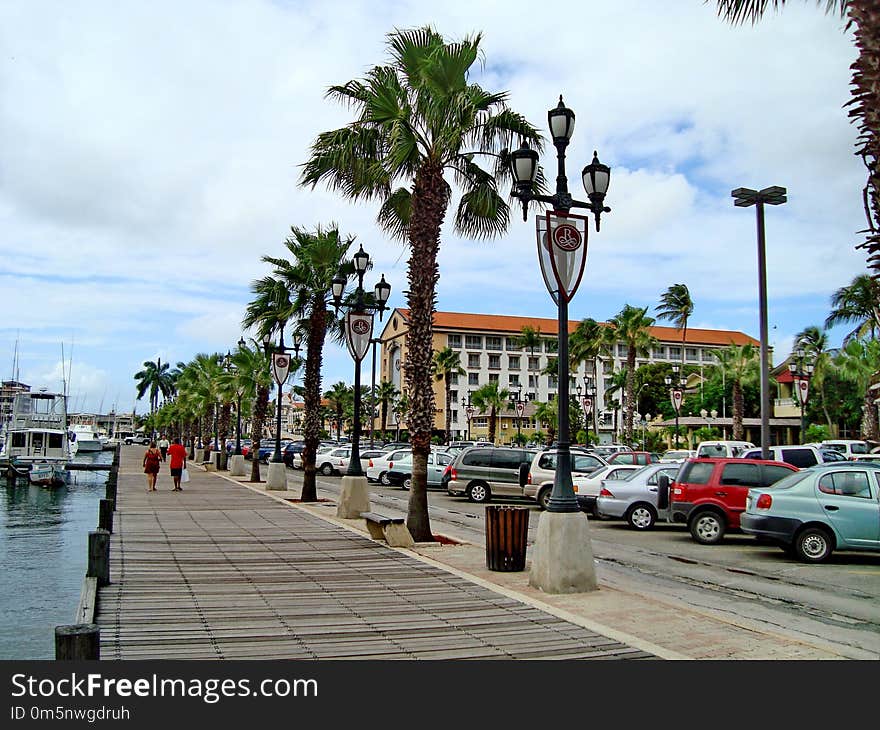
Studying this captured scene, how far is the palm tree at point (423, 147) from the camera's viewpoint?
13672mm

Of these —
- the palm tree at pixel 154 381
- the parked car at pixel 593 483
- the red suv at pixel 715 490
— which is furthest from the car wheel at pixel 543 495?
the palm tree at pixel 154 381

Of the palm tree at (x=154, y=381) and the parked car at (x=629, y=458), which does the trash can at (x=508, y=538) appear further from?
the palm tree at (x=154, y=381)

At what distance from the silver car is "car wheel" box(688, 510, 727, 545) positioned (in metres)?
2.27

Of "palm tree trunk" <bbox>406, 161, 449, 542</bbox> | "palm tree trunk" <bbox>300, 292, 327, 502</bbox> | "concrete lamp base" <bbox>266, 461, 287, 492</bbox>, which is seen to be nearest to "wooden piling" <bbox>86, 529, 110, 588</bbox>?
"palm tree trunk" <bbox>406, 161, 449, 542</bbox>

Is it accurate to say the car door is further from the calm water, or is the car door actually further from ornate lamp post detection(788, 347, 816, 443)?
ornate lamp post detection(788, 347, 816, 443)

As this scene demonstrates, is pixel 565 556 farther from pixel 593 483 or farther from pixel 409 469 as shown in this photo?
pixel 409 469

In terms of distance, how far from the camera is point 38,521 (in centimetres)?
2861

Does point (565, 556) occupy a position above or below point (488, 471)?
below

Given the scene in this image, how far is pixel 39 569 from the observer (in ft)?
53.6

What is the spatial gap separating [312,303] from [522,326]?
Answer: 8506cm

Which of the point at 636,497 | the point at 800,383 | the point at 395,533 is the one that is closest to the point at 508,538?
the point at 395,533

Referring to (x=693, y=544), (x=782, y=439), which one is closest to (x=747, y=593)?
(x=693, y=544)

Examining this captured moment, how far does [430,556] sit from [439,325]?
93.1 meters

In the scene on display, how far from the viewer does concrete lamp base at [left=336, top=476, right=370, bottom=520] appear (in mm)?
18562
